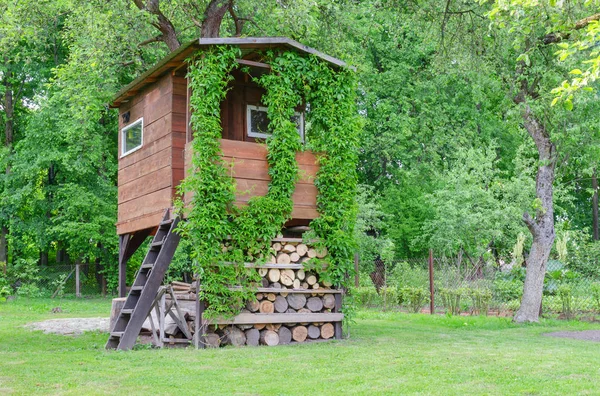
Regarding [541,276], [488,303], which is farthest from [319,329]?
[488,303]

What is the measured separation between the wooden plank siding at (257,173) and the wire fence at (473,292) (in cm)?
552

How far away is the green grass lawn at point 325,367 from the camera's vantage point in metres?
7.38

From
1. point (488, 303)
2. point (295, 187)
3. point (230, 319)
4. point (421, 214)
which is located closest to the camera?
point (230, 319)

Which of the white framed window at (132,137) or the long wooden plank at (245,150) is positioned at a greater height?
the white framed window at (132,137)

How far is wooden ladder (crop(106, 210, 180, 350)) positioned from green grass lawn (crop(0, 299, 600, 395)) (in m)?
0.42

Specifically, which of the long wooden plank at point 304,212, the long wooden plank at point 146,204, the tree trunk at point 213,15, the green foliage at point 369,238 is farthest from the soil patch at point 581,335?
the green foliage at point 369,238

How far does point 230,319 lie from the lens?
11461mm

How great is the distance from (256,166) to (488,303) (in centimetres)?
955

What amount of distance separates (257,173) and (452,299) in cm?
893

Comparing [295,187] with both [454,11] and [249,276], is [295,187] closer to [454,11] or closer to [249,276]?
[249,276]

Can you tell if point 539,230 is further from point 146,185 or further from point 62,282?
point 62,282

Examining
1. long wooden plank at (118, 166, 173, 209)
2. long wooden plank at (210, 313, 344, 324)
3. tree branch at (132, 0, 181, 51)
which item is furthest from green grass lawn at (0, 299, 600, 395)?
tree branch at (132, 0, 181, 51)

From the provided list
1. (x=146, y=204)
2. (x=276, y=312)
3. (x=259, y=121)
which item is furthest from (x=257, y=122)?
(x=276, y=312)

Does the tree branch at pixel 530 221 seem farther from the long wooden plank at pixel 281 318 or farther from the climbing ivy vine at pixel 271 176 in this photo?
the long wooden plank at pixel 281 318
